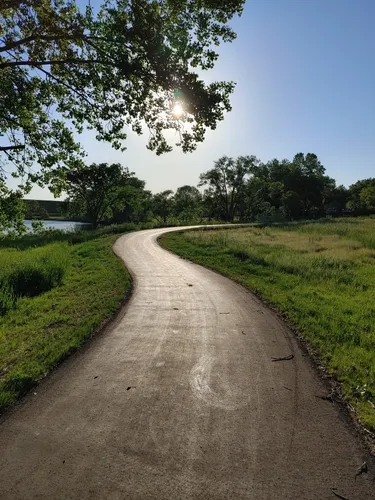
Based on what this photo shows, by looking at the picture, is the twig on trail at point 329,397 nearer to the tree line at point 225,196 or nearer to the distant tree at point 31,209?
the distant tree at point 31,209

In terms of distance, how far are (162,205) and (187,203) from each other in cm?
710

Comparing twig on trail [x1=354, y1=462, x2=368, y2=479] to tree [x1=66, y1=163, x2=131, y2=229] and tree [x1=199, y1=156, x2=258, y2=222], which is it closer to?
tree [x1=66, y1=163, x2=131, y2=229]

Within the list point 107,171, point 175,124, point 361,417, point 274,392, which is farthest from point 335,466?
point 107,171

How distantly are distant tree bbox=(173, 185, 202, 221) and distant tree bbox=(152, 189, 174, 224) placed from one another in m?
1.75

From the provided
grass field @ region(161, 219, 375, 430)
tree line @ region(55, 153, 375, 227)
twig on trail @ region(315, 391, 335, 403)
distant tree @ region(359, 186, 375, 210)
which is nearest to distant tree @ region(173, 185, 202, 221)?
tree line @ region(55, 153, 375, 227)

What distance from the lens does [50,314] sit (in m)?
9.53

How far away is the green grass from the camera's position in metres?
5.87

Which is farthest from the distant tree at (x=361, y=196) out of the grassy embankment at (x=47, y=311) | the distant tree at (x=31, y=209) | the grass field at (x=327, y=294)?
the grassy embankment at (x=47, y=311)

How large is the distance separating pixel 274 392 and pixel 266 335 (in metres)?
2.49

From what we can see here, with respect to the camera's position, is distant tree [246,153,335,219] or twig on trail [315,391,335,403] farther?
distant tree [246,153,335,219]

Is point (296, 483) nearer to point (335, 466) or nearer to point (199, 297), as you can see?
point (335, 466)

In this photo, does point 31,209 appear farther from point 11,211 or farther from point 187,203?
point 187,203

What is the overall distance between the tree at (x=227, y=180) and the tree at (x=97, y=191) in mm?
29711

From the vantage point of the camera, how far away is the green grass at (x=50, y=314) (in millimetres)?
5867
